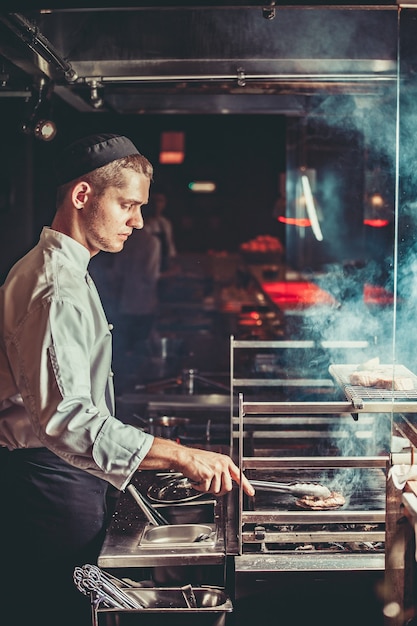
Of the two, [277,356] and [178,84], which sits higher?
[178,84]

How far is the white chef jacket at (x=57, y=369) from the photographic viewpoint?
236cm

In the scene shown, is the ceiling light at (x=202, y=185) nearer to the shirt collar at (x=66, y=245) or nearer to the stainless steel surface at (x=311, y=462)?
the shirt collar at (x=66, y=245)

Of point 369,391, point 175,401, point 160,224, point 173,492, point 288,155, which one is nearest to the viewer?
point 369,391

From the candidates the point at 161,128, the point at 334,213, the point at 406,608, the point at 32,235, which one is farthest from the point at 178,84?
the point at 161,128

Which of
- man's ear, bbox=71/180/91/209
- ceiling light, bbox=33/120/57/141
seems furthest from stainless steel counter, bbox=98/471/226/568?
ceiling light, bbox=33/120/57/141

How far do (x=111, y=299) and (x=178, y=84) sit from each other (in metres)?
4.79

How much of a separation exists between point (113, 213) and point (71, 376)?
69 centimetres

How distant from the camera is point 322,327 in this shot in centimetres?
544

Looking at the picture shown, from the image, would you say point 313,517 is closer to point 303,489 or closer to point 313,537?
point 313,537

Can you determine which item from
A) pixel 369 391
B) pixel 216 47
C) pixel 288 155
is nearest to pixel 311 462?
pixel 369 391

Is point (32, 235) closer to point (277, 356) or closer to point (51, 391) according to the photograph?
point (277, 356)

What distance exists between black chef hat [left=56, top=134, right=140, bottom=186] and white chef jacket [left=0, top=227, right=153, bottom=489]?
23 centimetres

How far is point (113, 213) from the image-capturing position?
9.11ft

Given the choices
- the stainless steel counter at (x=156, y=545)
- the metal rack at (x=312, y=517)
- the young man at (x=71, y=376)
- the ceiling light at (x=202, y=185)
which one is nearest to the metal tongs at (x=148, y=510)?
the stainless steel counter at (x=156, y=545)
